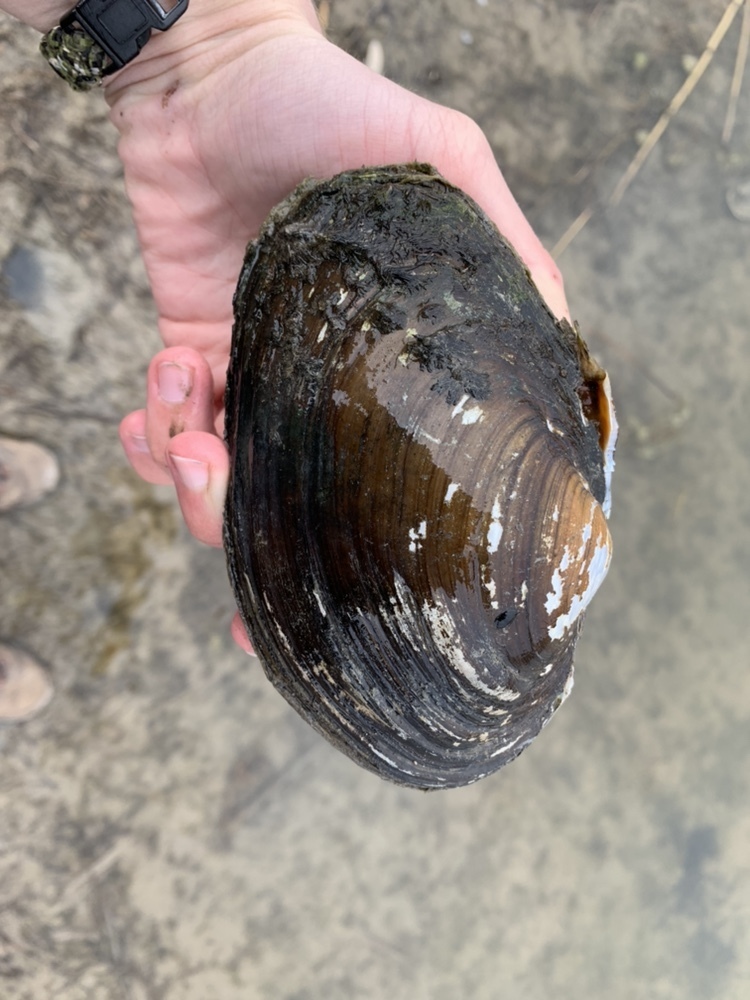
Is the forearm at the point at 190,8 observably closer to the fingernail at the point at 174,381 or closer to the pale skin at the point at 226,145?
the pale skin at the point at 226,145

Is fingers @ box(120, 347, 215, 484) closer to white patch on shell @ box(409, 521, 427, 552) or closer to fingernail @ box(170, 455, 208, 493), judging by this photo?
fingernail @ box(170, 455, 208, 493)

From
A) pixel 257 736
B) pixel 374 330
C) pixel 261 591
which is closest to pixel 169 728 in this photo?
pixel 257 736

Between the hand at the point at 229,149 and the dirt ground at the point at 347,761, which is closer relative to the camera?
the hand at the point at 229,149

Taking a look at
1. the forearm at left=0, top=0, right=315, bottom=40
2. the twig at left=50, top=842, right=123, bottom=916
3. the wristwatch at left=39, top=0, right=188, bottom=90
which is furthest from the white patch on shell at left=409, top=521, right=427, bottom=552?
the twig at left=50, top=842, right=123, bottom=916

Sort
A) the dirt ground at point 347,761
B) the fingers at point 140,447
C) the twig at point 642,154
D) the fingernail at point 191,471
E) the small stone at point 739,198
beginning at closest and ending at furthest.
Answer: the fingernail at point 191,471 < the fingers at point 140,447 < the dirt ground at point 347,761 < the twig at point 642,154 < the small stone at point 739,198

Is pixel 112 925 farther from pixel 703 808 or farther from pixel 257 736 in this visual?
pixel 703 808

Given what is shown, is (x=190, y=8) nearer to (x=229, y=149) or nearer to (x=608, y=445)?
(x=229, y=149)

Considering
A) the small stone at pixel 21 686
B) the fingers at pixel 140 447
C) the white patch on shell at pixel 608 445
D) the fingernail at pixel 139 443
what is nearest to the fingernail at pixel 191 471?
the fingers at pixel 140 447
